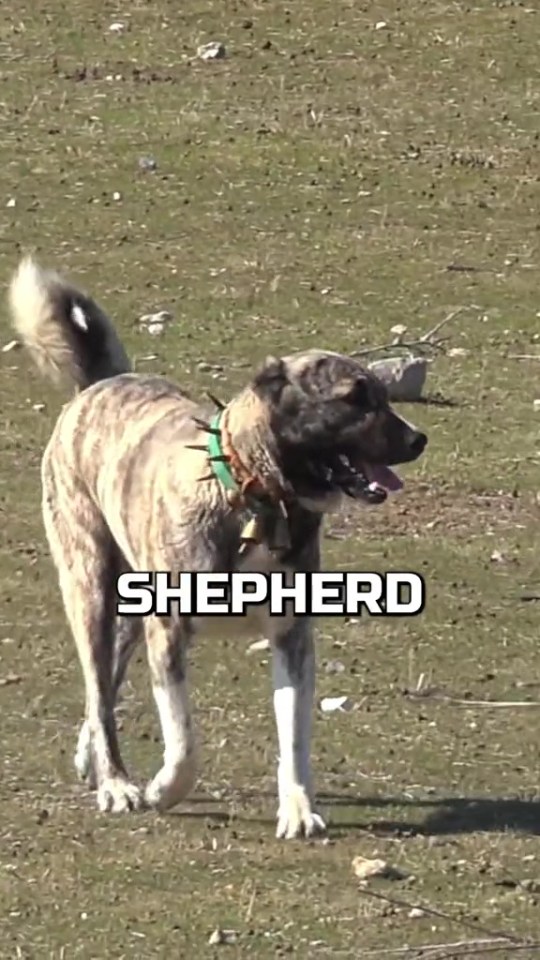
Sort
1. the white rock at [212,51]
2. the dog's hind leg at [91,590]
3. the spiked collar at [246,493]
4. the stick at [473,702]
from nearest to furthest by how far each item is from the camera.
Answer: the spiked collar at [246,493]
the dog's hind leg at [91,590]
the stick at [473,702]
the white rock at [212,51]

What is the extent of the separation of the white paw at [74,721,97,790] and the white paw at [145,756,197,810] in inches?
15.1

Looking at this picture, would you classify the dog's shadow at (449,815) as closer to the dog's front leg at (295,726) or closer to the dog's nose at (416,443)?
the dog's front leg at (295,726)

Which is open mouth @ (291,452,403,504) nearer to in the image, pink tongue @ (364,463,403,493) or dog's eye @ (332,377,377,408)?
pink tongue @ (364,463,403,493)

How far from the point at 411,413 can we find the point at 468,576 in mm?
2344

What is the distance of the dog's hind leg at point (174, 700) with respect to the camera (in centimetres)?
791

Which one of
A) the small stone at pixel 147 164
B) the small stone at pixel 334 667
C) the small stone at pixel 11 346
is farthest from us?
the small stone at pixel 147 164

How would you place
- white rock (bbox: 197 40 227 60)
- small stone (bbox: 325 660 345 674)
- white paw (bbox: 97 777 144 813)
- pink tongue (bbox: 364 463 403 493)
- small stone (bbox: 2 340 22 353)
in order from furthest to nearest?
white rock (bbox: 197 40 227 60), small stone (bbox: 2 340 22 353), small stone (bbox: 325 660 345 674), white paw (bbox: 97 777 144 813), pink tongue (bbox: 364 463 403 493)

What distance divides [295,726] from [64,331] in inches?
62.3

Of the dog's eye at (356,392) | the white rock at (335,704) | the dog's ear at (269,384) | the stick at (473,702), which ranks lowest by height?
the stick at (473,702)

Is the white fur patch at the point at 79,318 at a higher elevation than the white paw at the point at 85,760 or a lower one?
higher

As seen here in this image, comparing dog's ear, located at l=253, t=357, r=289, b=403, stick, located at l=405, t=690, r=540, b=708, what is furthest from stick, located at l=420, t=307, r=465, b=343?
dog's ear, located at l=253, t=357, r=289, b=403

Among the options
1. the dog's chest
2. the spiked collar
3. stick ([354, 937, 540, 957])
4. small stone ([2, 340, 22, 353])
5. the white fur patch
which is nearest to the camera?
stick ([354, 937, 540, 957])

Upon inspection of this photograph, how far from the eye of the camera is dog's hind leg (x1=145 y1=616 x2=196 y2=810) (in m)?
7.91

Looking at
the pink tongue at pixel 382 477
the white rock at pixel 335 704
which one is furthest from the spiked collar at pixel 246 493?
the white rock at pixel 335 704
